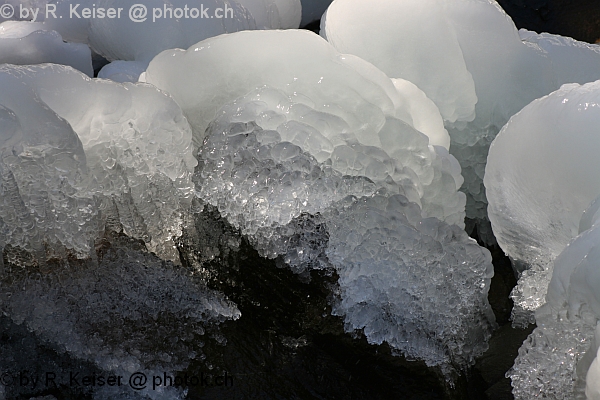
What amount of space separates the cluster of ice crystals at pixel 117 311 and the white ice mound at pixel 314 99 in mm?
432

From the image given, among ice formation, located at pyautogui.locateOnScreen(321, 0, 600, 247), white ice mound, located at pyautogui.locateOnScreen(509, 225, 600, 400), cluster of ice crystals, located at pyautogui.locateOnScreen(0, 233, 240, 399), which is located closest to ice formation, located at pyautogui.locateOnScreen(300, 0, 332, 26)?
ice formation, located at pyautogui.locateOnScreen(321, 0, 600, 247)

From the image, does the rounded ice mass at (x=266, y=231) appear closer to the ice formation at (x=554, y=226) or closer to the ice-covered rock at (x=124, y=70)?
the ice formation at (x=554, y=226)

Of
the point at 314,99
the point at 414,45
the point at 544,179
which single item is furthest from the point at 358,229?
the point at 414,45

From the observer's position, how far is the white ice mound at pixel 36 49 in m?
2.22

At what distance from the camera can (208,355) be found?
6.19 feet

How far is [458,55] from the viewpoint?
6.96 ft

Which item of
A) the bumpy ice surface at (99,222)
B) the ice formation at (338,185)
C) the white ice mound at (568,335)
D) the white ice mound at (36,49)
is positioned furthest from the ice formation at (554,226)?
the white ice mound at (36,49)

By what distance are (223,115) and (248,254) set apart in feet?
1.37

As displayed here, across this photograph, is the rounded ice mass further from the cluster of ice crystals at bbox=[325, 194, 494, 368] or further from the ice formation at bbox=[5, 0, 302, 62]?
the ice formation at bbox=[5, 0, 302, 62]

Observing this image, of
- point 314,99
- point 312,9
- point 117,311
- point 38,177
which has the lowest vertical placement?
point 117,311

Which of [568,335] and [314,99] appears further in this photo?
[314,99]

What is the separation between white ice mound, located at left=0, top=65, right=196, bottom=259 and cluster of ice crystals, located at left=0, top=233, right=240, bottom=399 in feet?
0.29

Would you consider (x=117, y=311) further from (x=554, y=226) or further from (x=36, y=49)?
(x=554, y=226)

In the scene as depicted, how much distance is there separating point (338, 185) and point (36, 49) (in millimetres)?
1166
